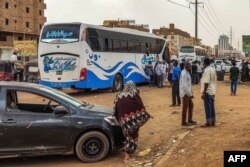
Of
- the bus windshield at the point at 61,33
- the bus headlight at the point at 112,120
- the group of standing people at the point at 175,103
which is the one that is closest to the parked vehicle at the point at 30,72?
the bus windshield at the point at 61,33

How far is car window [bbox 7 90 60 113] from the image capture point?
865 centimetres

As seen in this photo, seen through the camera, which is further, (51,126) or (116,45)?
(116,45)

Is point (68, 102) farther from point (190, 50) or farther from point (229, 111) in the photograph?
point (190, 50)

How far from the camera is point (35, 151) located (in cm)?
848

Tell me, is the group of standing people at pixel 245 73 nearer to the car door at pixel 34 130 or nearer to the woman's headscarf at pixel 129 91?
the woman's headscarf at pixel 129 91

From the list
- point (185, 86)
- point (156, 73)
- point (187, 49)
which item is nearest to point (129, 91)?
point (185, 86)

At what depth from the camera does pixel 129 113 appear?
8.73m

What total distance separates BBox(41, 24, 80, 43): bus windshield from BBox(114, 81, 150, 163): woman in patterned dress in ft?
Result: 43.8

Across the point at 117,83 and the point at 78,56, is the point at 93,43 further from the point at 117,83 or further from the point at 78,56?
the point at 117,83

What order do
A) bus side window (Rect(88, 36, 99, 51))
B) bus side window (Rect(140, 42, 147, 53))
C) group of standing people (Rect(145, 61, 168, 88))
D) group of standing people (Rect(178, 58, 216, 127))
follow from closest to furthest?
1. group of standing people (Rect(178, 58, 216, 127))
2. bus side window (Rect(88, 36, 99, 51))
3. group of standing people (Rect(145, 61, 168, 88))
4. bus side window (Rect(140, 42, 147, 53))

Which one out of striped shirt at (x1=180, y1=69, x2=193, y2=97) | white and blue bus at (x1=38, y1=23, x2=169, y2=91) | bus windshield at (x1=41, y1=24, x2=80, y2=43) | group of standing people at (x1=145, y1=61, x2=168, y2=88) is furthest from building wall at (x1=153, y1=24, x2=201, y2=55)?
striped shirt at (x1=180, y1=69, x2=193, y2=97)

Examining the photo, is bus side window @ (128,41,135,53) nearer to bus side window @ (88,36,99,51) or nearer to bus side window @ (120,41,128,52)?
bus side window @ (120,41,128,52)

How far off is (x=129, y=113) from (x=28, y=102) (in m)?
2.03

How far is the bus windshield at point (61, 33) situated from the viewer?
71.5 ft
